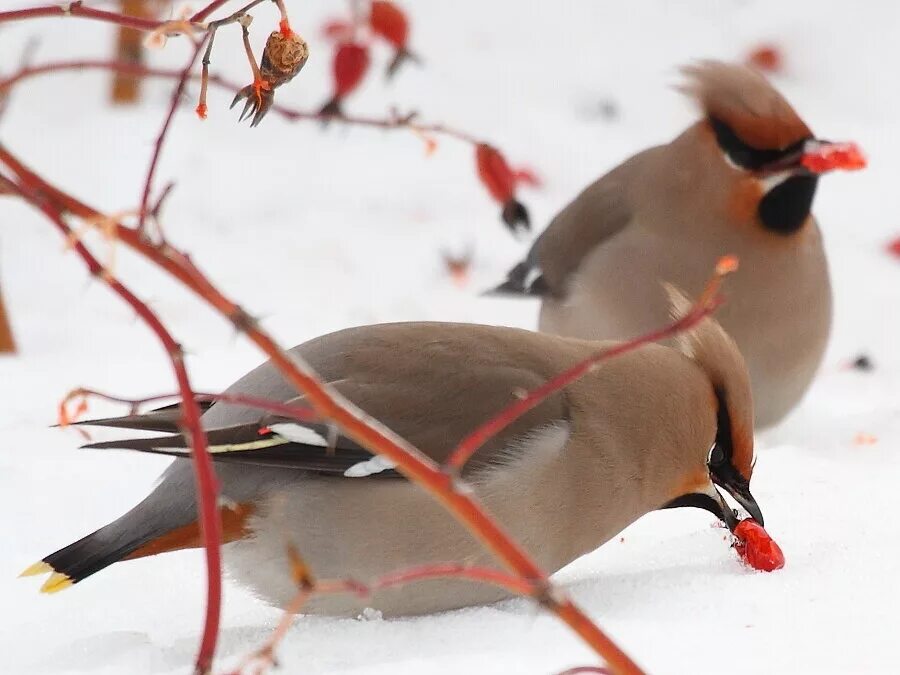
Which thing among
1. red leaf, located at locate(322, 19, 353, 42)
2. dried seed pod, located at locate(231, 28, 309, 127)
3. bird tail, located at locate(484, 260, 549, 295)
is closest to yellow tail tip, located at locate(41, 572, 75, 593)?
dried seed pod, located at locate(231, 28, 309, 127)

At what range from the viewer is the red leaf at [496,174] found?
3125mm

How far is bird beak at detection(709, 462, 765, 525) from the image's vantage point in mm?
2567

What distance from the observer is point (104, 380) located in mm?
3844

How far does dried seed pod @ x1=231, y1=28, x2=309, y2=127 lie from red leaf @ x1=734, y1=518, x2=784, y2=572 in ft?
3.47

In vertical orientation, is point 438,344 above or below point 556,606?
below

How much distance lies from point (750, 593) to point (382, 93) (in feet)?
12.4

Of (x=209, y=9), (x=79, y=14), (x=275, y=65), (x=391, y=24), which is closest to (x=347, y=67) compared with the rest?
(x=391, y=24)

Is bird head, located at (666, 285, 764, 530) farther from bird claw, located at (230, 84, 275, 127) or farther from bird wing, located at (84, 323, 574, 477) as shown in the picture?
bird claw, located at (230, 84, 275, 127)

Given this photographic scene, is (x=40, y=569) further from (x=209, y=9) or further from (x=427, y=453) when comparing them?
(x=209, y=9)

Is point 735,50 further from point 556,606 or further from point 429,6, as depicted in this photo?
point 556,606

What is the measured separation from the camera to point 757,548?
2.38 meters

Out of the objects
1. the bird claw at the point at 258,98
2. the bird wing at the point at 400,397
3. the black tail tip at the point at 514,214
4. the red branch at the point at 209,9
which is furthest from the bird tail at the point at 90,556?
the black tail tip at the point at 514,214

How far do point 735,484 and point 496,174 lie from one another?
97 centimetres

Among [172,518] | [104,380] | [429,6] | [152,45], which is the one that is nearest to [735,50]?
[429,6]
